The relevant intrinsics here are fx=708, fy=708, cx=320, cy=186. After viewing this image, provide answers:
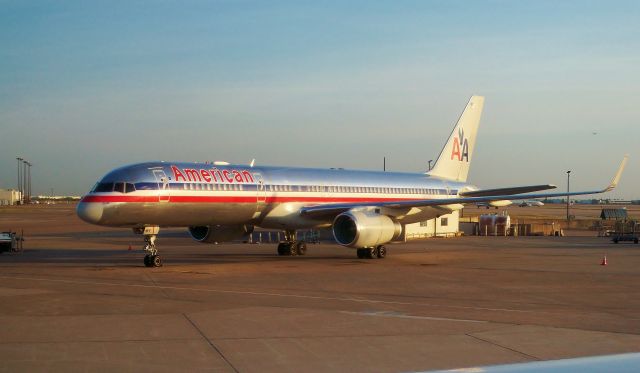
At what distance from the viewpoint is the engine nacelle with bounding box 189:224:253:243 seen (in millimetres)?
27344

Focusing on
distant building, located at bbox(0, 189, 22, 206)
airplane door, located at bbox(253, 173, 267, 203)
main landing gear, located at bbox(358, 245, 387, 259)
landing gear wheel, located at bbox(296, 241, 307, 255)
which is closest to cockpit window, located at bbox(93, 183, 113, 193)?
airplane door, located at bbox(253, 173, 267, 203)

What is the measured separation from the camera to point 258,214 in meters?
26.4

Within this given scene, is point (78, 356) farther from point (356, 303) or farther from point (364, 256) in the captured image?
point (364, 256)

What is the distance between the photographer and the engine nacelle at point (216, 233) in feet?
89.7

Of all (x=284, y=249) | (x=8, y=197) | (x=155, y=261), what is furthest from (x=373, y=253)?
(x=8, y=197)

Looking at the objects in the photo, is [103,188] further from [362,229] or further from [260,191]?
[362,229]

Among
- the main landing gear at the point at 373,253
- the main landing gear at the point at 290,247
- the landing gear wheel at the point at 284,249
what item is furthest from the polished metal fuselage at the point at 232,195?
the main landing gear at the point at 373,253

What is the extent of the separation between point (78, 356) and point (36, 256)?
1984 cm

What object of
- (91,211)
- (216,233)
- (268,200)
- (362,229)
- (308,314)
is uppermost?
(268,200)

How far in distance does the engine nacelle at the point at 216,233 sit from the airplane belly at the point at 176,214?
150 centimetres

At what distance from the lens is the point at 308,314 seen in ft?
44.2

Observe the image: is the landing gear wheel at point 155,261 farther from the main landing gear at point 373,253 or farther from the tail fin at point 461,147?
the tail fin at point 461,147

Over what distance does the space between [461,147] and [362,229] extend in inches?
523

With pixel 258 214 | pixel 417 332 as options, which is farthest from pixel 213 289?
pixel 258 214
